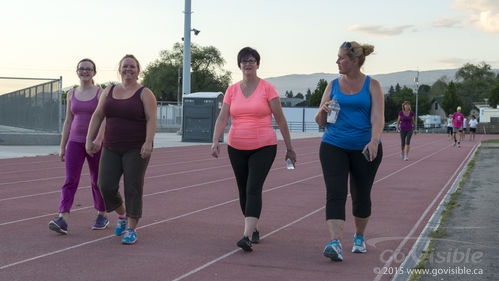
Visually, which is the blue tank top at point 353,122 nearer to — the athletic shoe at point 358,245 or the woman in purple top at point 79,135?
the athletic shoe at point 358,245

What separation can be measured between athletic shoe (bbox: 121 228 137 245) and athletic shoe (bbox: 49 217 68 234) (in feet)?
2.45

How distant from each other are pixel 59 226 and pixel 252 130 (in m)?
2.18

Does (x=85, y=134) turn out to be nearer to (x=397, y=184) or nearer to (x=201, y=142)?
(x=397, y=184)

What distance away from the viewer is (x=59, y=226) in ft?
21.1

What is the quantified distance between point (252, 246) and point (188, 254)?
720mm

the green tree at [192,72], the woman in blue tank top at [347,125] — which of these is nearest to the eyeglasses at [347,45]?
the woman in blue tank top at [347,125]

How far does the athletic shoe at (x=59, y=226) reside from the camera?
21.0 ft

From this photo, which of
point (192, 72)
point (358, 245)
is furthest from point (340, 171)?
point (192, 72)

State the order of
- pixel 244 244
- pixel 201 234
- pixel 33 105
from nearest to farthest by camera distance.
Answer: pixel 244 244 → pixel 201 234 → pixel 33 105

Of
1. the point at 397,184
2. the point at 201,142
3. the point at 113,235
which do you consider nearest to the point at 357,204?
the point at 113,235

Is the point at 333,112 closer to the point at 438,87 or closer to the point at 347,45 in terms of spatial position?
the point at 347,45

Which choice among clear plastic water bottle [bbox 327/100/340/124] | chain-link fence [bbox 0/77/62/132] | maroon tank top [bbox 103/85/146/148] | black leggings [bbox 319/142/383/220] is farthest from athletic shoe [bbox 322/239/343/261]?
chain-link fence [bbox 0/77/62/132]

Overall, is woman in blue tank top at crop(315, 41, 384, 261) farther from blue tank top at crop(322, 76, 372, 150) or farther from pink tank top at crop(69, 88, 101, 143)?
pink tank top at crop(69, 88, 101, 143)

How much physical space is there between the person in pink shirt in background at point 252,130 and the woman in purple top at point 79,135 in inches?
61.4
